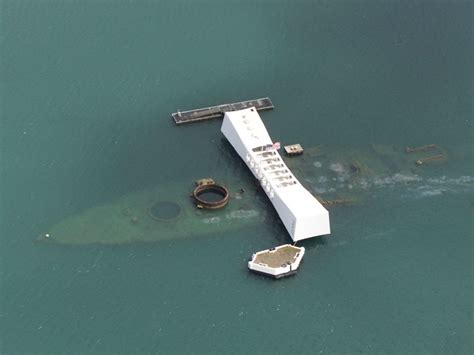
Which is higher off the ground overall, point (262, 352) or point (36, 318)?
point (36, 318)

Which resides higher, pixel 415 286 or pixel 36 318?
pixel 36 318

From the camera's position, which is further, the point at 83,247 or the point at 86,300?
the point at 83,247

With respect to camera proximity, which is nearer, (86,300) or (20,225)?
(86,300)

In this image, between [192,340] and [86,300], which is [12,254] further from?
[192,340]

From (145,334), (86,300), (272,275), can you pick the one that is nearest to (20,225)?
(86,300)

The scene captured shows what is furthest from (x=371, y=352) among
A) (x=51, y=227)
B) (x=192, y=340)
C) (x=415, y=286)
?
(x=51, y=227)

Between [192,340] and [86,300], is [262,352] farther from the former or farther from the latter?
[86,300]
